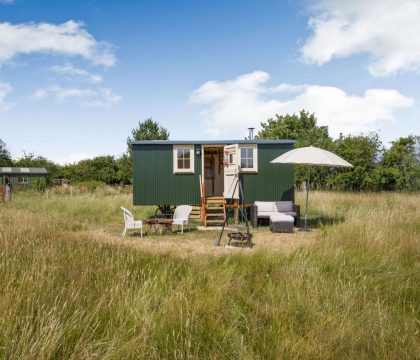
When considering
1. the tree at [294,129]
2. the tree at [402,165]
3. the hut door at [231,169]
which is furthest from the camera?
the tree at [294,129]

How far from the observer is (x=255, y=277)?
13.1ft

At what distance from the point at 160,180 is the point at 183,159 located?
118cm

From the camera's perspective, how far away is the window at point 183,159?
1210 cm

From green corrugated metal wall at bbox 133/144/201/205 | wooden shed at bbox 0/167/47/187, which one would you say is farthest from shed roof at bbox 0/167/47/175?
green corrugated metal wall at bbox 133/144/201/205

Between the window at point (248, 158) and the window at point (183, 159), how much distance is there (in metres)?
1.94

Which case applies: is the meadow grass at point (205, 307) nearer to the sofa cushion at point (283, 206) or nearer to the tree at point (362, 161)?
the sofa cushion at point (283, 206)

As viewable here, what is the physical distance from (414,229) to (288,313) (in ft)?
18.5

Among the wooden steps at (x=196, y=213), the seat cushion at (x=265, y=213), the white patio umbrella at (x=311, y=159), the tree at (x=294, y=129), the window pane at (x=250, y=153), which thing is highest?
the tree at (x=294, y=129)

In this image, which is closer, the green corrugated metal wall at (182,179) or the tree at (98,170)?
the green corrugated metal wall at (182,179)

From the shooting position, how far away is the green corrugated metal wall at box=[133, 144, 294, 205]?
39.3 ft

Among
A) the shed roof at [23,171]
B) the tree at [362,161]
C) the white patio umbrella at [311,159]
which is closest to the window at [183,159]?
the white patio umbrella at [311,159]

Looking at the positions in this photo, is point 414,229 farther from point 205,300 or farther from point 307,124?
point 307,124

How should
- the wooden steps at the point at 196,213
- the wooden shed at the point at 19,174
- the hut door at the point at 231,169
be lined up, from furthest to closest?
the wooden shed at the point at 19,174, the wooden steps at the point at 196,213, the hut door at the point at 231,169

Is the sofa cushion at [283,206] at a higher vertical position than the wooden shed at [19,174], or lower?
lower
